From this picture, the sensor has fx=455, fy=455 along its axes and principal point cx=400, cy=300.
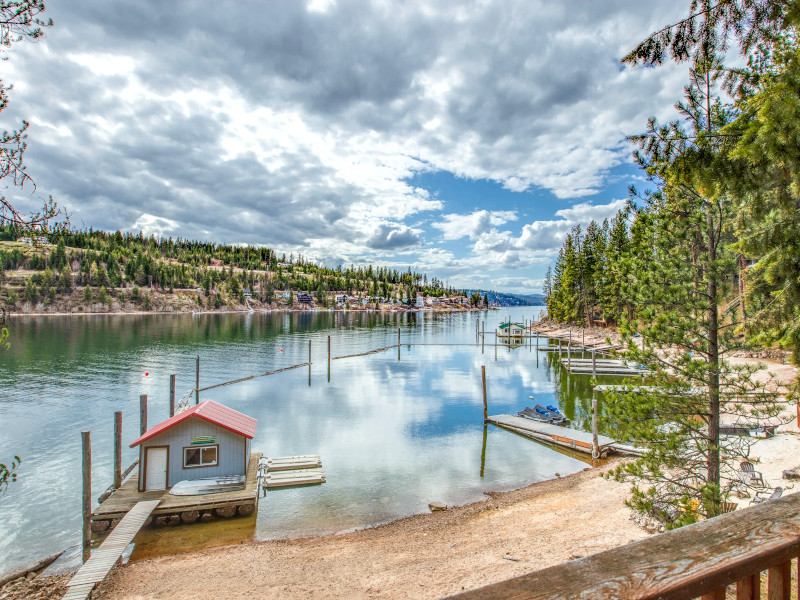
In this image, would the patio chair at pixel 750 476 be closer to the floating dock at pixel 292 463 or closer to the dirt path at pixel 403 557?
the dirt path at pixel 403 557

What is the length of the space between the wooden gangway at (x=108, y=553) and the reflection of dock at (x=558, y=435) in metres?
20.2

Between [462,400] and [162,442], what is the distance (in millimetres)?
23983

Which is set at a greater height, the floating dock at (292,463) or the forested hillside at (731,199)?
the forested hillside at (731,199)

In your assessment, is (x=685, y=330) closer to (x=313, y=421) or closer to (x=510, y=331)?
(x=313, y=421)

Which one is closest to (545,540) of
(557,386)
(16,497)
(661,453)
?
(661,453)

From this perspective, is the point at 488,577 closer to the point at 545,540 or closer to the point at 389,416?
the point at 545,540

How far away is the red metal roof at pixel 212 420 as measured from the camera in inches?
722

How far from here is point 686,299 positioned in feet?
35.2

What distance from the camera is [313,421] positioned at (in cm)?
3122

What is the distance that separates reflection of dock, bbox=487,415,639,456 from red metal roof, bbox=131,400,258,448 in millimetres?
16312

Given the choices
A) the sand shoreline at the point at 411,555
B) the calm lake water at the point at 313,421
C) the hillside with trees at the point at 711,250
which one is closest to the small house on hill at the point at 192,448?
the calm lake water at the point at 313,421

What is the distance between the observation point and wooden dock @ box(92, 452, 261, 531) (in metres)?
16.5

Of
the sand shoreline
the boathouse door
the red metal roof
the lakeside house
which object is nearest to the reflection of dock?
the sand shoreline

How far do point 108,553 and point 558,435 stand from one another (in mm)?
21885
